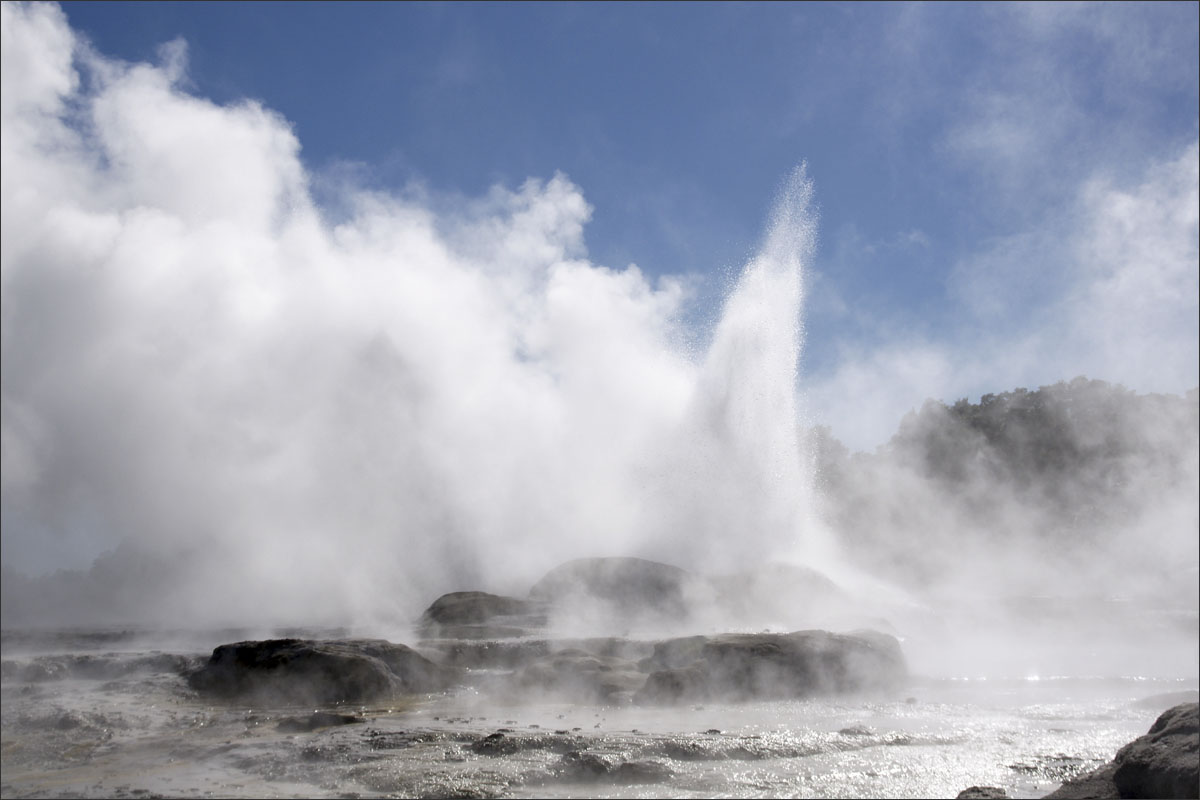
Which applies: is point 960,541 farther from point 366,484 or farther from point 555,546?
point 366,484

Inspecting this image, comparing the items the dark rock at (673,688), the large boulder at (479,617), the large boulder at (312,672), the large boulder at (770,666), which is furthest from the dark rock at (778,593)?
the large boulder at (312,672)

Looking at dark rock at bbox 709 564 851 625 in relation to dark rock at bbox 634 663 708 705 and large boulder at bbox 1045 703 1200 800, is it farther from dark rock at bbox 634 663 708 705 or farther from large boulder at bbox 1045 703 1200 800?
large boulder at bbox 1045 703 1200 800

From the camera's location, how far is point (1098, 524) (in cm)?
2664

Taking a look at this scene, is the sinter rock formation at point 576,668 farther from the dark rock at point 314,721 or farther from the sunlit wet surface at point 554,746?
the dark rock at point 314,721

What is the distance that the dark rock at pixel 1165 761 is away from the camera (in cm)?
408

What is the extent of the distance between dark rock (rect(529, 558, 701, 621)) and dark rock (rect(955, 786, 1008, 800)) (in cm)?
1003

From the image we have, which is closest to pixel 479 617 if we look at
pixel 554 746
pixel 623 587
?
pixel 623 587

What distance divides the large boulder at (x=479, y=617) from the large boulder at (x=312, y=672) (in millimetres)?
3015

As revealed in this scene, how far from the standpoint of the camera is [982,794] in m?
4.46

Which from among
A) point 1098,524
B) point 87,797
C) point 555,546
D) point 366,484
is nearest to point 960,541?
point 1098,524

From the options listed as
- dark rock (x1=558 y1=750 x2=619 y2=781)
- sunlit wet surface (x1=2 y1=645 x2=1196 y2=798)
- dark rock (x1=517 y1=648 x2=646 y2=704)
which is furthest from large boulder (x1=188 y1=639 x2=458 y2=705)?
dark rock (x1=558 y1=750 x2=619 y2=781)

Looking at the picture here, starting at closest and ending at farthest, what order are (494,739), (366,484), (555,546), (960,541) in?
(494,739) < (555,546) < (366,484) < (960,541)

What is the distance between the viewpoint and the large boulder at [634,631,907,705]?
8.27 metres

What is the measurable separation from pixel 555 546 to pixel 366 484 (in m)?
6.03
